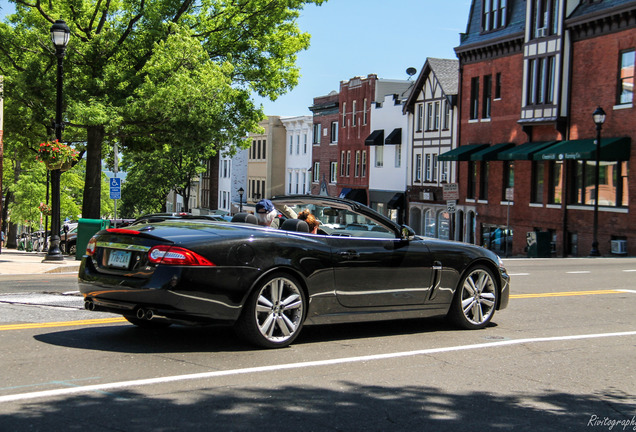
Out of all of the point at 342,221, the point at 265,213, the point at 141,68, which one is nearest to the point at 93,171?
the point at 141,68

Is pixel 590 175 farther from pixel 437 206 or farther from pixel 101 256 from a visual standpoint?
pixel 101 256

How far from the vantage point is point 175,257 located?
6852 millimetres

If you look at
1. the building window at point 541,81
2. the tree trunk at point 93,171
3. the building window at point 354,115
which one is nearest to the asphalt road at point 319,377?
the tree trunk at point 93,171

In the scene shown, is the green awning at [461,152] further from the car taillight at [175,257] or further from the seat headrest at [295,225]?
the car taillight at [175,257]

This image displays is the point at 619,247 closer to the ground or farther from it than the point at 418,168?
closer to the ground

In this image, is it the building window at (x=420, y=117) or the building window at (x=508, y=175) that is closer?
the building window at (x=508, y=175)

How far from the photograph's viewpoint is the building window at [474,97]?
45250mm

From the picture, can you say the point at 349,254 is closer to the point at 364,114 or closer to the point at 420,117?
the point at 420,117

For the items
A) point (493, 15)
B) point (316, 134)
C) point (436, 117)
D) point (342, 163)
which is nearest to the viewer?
point (493, 15)

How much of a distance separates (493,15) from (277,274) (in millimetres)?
39219

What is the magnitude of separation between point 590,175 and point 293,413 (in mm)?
32139

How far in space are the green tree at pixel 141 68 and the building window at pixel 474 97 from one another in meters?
15.4

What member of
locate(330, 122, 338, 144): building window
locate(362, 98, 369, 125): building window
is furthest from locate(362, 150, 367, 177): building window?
locate(330, 122, 338, 144): building window

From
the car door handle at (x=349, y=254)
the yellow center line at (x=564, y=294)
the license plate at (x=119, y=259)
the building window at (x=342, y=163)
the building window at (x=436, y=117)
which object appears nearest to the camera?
the license plate at (x=119, y=259)
